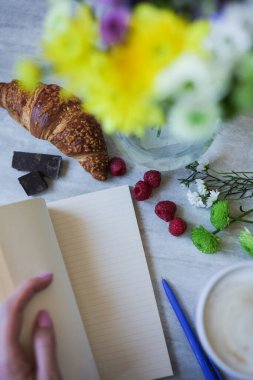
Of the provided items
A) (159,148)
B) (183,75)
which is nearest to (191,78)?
(183,75)

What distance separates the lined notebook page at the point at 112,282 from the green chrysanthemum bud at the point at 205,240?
0.10 metres

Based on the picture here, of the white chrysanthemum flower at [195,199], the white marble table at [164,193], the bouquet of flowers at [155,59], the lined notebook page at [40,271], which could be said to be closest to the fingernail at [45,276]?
the lined notebook page at [40,271]

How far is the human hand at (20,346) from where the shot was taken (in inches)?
26.3

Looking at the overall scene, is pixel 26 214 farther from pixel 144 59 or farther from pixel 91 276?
pixel 144 59

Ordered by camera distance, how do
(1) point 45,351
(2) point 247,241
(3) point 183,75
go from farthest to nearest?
(2) point 247,241 < (1) point 45,351 < (3) point 183,75

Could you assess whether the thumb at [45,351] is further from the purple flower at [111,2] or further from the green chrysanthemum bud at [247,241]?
the purple flower at [111,2]

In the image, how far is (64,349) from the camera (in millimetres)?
752

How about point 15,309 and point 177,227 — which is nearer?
point 15,309

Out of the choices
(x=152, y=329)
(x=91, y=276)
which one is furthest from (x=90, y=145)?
(x=152, y=329)

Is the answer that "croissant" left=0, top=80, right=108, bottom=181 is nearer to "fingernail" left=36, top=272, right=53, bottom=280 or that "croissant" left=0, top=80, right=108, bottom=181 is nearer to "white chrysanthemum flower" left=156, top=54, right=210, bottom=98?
"fingernail" left=36, top=272, right=53, bottom=280

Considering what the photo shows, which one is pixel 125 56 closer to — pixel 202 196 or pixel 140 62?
pixel 140 62

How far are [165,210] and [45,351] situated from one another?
0.96 feet

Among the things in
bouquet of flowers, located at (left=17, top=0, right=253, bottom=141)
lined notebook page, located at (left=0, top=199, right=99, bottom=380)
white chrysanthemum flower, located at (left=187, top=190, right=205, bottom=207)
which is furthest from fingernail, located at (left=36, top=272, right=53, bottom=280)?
bouquet of flowers, located at (left=17, top=0, right=253, bottom=141)

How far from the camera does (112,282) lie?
2.70 feet
